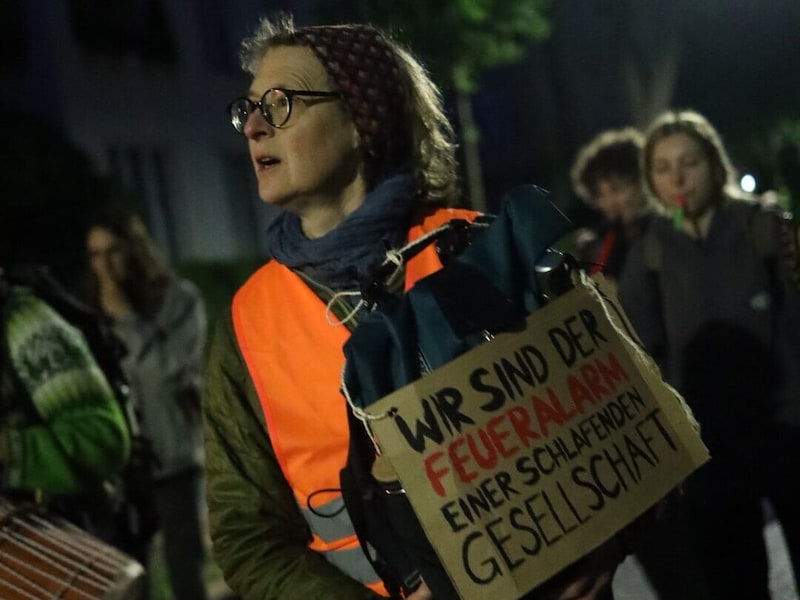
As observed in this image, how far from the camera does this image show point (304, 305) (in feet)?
6.66

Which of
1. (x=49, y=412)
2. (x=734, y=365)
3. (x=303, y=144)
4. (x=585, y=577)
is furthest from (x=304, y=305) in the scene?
(x=734, y=365)

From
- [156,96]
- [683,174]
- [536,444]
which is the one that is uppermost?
[156,96]

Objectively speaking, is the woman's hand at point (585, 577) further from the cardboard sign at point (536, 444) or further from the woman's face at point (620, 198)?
the woman's face at point (620, 198)

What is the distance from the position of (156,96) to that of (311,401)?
15.6m

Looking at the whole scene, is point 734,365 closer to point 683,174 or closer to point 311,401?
point 683,174

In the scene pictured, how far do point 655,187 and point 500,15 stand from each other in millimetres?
13850

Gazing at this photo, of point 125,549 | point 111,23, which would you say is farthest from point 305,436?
point 111,23

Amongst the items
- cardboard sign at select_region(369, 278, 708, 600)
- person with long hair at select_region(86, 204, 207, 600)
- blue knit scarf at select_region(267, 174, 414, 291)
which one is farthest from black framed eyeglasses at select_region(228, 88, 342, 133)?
person with long hair at select_region(86, 204, 207, 600)

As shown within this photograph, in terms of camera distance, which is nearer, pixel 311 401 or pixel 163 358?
pixel 311 401

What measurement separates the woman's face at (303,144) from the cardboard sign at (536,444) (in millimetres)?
522

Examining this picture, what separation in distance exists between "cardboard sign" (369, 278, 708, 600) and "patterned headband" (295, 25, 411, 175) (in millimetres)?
501

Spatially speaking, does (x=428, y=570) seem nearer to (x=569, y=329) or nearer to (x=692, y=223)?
(x=569, y=329)

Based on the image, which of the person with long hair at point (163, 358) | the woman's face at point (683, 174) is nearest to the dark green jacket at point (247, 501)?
the woman's face at point (683, 174)

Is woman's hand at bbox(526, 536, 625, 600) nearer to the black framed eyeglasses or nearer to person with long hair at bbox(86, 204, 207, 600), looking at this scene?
the black framed eyeglasses
